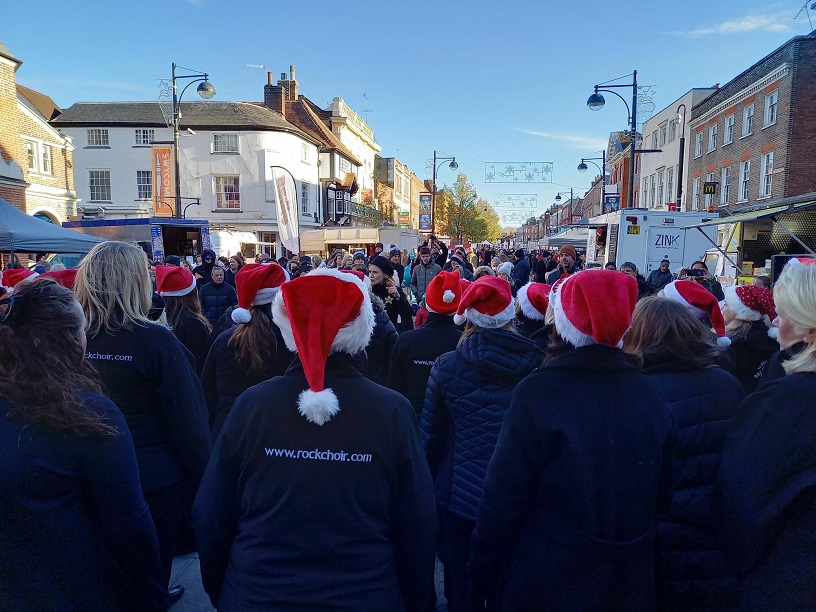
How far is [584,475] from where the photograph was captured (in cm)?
195

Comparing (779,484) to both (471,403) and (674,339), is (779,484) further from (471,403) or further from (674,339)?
(471,403)

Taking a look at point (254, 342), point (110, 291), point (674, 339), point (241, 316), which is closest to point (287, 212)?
point (241, 316)

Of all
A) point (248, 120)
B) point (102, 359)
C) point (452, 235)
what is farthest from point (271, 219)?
point (102, 359)

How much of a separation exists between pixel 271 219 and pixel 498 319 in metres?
32.0

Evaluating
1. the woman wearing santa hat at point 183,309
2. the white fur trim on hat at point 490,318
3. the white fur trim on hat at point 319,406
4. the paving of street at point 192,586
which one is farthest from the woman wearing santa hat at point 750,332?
the woman wearing santa hat at point 183,309

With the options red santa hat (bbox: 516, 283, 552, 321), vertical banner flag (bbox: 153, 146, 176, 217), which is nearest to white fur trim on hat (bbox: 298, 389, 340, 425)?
red santa hat (bbox: 516, 283, 552, 321)

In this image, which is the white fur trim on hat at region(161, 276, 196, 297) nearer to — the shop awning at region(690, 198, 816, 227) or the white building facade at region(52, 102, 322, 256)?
the shop awning at region(690, 198, 816, 227)

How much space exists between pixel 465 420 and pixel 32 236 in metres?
10.6

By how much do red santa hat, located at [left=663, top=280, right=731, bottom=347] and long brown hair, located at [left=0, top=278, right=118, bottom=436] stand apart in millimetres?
3269

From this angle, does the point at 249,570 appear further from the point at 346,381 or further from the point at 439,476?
the point at 439,476

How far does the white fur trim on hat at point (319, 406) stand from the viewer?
1.71 metres

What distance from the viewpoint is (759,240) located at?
44.6 ft

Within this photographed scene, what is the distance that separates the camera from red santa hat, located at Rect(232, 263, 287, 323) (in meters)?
3.63

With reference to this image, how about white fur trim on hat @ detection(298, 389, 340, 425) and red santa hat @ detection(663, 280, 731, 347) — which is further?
red santa hat @ detection(663, 280, 731, 347)
